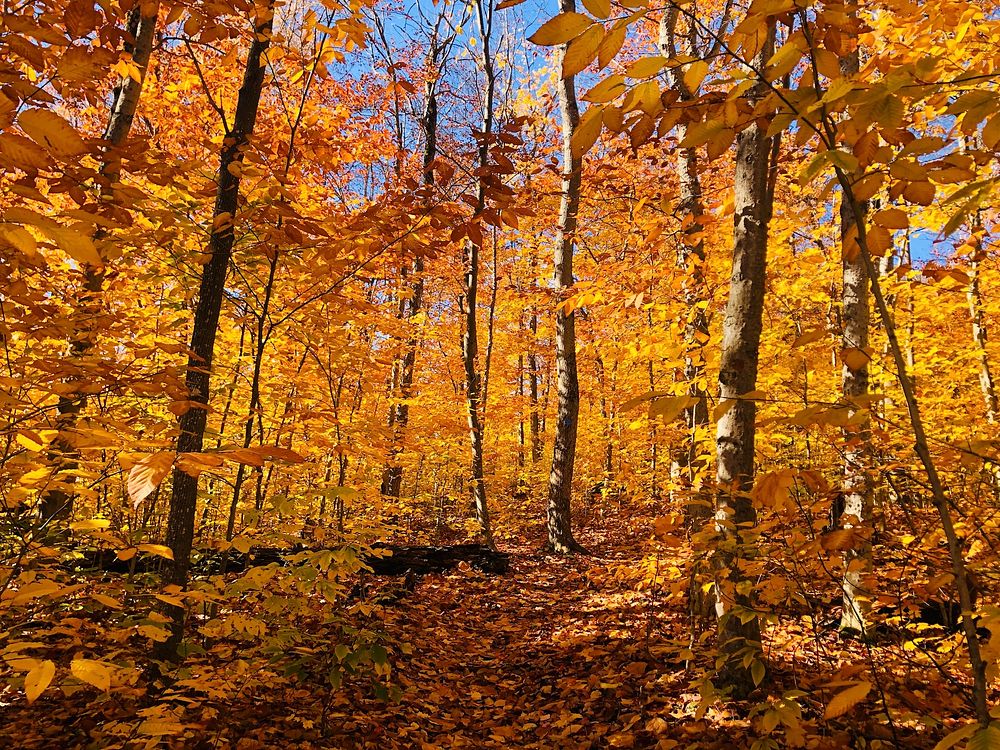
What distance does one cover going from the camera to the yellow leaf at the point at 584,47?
113 cm

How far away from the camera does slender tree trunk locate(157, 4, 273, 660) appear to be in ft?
9.99

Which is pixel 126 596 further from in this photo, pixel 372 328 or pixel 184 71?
pixel 184 71

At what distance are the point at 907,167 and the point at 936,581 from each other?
1428 millimetres

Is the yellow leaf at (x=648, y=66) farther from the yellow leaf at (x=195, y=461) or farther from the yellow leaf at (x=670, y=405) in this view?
the yellow leaf at (x=195, y=461)

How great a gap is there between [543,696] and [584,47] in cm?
433

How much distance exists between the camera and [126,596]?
4.26 metres

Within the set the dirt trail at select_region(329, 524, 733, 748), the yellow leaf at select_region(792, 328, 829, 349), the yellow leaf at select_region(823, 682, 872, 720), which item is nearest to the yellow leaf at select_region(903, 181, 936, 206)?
the yellow leaf at select_region(792, 328, 829, 349)

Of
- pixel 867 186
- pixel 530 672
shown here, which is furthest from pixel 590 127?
pixel 530 672

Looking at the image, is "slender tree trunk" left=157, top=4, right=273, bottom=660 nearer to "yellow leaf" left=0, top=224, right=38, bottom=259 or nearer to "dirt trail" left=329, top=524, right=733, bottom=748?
"dirt trail" left=329, top=524, right=733, bottom=748

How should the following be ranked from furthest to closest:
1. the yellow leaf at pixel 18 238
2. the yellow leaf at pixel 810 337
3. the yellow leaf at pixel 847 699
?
the yellow leaf at pixel 810 337 < the yellow leaf at pixel 847 699 < the yellow leaf at pixel 18 238

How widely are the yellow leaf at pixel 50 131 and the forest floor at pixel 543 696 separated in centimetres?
251

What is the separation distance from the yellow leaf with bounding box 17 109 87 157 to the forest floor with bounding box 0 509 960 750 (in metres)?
2.51

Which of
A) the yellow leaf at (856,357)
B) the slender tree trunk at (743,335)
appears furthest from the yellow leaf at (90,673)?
the slender tree trunk at (743,335)

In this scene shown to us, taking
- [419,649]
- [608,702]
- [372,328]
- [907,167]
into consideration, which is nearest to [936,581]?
[907,167]
